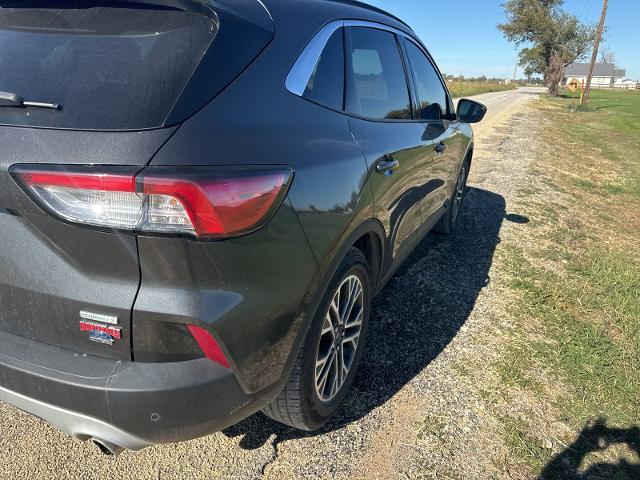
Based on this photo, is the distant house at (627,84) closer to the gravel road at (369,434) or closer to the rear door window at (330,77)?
the gravel road at (369,434)

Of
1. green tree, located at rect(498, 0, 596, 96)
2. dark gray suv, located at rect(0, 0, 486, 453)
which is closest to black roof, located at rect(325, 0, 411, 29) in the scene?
dark gray suv, located at rect(0, 0, 486, 453)

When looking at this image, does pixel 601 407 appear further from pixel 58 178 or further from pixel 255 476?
pixel 58 178

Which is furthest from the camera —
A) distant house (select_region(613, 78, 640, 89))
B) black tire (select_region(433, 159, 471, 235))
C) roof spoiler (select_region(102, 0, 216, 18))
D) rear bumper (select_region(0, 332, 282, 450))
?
distant house (select_region(613, 78, 640, 89))

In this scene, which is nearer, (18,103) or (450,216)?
(18,103)

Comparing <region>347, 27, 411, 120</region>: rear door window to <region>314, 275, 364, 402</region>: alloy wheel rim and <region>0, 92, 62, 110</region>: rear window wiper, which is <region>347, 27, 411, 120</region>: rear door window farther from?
<region>0, 92, 62, 110</region>: rear window wiper

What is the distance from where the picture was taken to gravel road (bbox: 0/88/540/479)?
2.05 metres

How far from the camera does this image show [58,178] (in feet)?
4.33

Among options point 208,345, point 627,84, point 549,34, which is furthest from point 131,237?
point 627,84

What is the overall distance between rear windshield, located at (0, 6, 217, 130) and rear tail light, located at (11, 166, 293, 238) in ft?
0.53

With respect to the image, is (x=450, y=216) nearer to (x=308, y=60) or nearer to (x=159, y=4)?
(x=308, y=60)

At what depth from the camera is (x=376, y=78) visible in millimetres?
2699

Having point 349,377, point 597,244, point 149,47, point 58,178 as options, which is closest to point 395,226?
point 349,377

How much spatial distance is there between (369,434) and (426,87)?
262 cm

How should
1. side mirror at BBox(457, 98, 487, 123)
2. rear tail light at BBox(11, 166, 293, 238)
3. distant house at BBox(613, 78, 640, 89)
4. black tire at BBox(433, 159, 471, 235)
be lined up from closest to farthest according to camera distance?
rear tail light at BBox(11, 166, 293, 238)
side mirror at BBox(457, 98, 487, 123)
black tire at BBox(433, 159, 471, 235)
distant house at BBox(613, 78, 640, 89)
